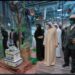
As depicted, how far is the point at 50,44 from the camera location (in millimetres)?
4039

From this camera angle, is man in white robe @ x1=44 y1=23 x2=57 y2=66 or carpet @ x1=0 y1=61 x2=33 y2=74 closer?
carpet @ x1=0 y1=61 x2=33 y2=74

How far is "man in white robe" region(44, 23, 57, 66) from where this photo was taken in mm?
4016

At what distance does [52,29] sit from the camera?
4020mm

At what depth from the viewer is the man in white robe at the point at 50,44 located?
4.02m

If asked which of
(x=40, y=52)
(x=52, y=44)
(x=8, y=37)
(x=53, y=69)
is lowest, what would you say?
(x=53, y=69)

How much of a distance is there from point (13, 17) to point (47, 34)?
0.85m

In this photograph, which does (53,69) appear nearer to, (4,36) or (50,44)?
(50,44)

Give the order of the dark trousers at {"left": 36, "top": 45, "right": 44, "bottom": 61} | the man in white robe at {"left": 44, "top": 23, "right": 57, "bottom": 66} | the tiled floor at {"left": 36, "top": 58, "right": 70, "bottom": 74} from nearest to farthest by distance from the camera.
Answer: the tiled floor at {"left": 36, "top": 58, "right": 70, "bottom": 74}, the man in white robe at {"left": 44, "top": 23, "right": 57, "bottom": 66}, the dark trousers at {"left": 36, "top": 45, "right": 44, "bottom": 61}

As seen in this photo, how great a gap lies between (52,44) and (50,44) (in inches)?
1.7

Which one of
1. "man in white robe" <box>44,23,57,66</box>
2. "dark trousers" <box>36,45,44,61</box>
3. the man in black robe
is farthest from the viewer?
"dark trousers" <box>36,45,44,61</box>

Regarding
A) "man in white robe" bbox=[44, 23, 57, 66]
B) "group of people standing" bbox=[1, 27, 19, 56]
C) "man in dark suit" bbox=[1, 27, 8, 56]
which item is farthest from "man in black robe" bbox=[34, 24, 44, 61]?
"man in dark suit" bbox=[1, 27, 8, 56]

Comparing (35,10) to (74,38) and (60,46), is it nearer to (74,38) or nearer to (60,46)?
(60,46)

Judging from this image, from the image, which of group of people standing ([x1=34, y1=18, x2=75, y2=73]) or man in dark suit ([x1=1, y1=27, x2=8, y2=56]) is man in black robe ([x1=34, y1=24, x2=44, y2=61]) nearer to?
group of people standing ([x1=34, y1=18, x2=75, y2=73])

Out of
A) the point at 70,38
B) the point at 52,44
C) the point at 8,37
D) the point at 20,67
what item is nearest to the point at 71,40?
the point at 70,38
